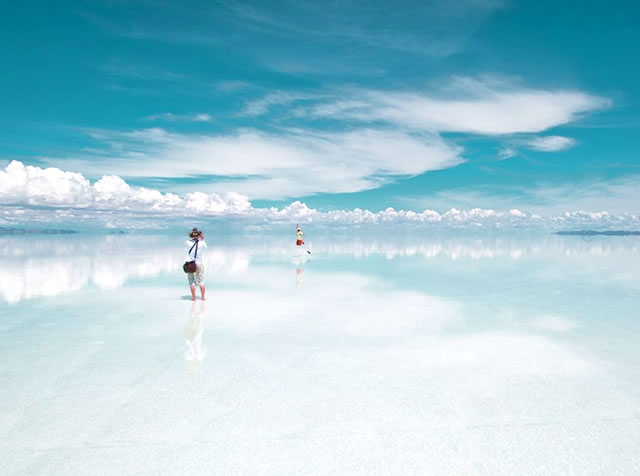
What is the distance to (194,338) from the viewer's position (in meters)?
10.2

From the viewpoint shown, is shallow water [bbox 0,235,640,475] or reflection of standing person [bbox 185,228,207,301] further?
reflection of standing person [bbox 185,228,207,301]

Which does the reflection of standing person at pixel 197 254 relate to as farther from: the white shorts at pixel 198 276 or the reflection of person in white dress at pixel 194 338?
the reflection of person in white dress at pixel 194 338

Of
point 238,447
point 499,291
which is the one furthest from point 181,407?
point 499,291

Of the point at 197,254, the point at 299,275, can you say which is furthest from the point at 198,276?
the point at 299,275

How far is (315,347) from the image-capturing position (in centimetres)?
947

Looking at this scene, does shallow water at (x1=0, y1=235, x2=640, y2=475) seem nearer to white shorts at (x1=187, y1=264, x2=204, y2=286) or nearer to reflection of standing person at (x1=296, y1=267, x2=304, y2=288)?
white shorts at (x1=187, y1=264, x2=204, y2=286)

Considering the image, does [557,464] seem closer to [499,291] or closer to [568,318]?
[568,318]

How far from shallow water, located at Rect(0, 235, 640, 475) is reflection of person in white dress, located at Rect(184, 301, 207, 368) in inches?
3.2

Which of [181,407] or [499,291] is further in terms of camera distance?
[499,291]

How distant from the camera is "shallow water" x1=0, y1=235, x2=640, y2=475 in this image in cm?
511

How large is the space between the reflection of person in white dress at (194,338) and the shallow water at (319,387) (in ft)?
0.27

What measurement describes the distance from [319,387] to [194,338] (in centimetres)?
431

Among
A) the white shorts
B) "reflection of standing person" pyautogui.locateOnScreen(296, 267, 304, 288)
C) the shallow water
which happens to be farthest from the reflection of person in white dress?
"reflection of standing person" pyautogui.locateOnScreen(296, 267, 304, 288)

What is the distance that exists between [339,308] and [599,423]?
8736 millimetres
